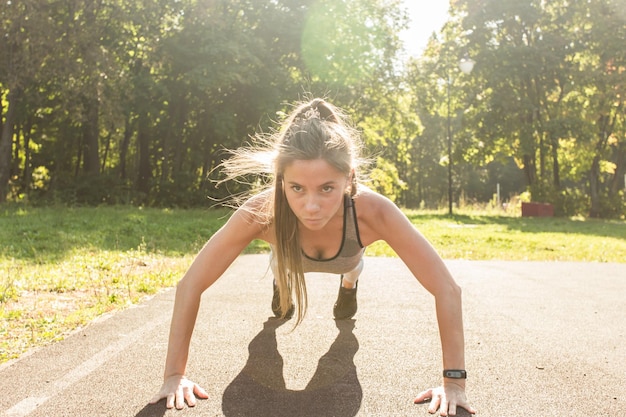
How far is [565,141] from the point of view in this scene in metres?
31.5

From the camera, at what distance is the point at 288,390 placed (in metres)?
3.29

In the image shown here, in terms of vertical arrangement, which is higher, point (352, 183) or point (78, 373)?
point (352, 183)

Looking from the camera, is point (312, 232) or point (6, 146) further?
point (6, 146)

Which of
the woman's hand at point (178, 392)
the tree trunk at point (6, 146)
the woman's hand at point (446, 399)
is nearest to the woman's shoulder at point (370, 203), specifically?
the woman's hand at point (446, 399)

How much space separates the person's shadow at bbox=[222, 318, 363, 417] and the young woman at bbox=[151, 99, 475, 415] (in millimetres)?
257

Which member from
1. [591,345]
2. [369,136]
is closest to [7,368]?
[591,345]

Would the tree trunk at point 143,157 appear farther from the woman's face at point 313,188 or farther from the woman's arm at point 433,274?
the woman's face at point 313,188

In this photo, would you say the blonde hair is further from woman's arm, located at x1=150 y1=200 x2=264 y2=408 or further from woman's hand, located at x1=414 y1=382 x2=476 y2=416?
woman's hand, located at x1=414 y1=382 x2=476 y2=416

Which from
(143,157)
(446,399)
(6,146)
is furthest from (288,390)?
(143,157)

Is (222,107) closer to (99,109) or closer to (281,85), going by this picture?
(281,85)

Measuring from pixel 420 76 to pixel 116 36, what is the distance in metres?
16.4

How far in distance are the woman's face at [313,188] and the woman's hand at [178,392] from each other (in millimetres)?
1044

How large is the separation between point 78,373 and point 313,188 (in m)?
1.77

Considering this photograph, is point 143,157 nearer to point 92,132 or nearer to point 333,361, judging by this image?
point 92,132
